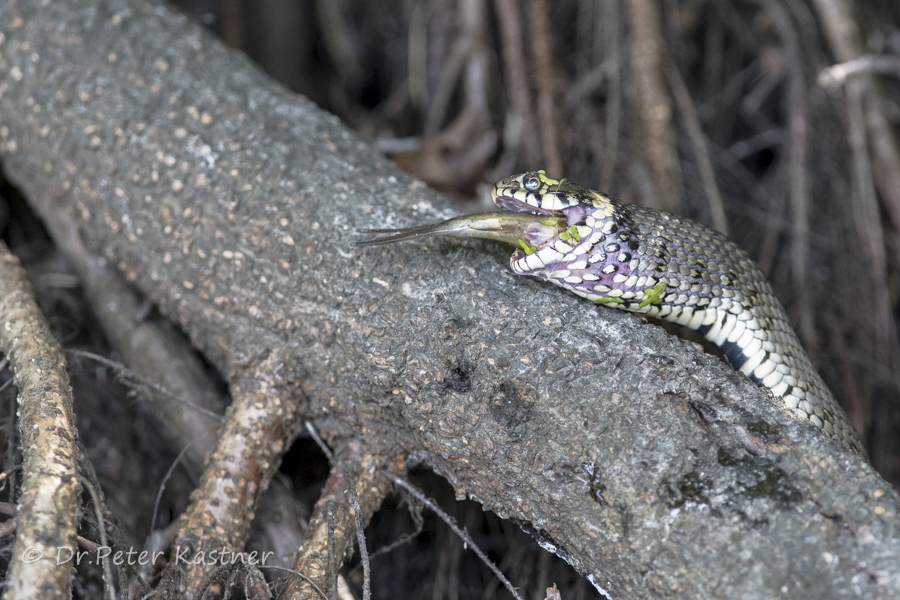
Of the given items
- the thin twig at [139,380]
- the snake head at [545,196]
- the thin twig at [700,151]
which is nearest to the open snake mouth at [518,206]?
the snake head at [545,196]

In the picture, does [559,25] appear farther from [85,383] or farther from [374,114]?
[85,383]

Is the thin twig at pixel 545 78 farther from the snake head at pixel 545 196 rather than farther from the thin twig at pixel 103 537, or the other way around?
the thin twig at pixel 103 537

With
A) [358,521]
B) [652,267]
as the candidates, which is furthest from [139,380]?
[652,267]

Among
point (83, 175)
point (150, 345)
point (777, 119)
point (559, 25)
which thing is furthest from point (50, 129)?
point (777, 119)

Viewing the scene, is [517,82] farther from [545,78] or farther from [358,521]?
[358,521]

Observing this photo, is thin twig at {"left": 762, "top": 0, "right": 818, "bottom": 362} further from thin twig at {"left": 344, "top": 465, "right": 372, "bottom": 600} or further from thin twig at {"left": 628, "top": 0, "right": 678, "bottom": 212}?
thin twig at {"left": 344, "top": 465, "right": 372, "bottom": 600}

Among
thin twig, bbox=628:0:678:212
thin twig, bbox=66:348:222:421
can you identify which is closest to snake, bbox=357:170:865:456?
thin twig, bbox=66:348:222:421
